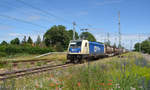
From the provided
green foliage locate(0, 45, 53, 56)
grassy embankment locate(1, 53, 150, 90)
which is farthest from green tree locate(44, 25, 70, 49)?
grassy embankment locate(1, 53, 150, 90)

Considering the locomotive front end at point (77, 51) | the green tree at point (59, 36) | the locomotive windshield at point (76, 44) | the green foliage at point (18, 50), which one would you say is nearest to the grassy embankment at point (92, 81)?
the locomotive front end at point (77, 51)

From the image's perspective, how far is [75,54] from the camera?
18.6m

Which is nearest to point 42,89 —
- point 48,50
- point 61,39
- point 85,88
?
point 85,88

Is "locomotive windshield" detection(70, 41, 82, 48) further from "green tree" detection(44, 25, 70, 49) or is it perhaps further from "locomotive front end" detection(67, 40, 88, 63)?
"green tree" detection(44, 25, 70, 49)

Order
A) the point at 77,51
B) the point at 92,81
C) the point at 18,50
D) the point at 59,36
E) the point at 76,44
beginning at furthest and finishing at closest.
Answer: the point at 59,36
the point at 18,50
the point at 76,44
the point at 77,51
the point at 92,81

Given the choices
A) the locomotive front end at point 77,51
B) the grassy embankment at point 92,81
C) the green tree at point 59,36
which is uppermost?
the green tree at point 59,36

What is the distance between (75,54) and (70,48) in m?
1.12

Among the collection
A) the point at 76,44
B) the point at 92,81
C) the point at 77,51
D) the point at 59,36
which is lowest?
the point at 92,81

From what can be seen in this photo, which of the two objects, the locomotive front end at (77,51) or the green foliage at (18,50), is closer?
the locomotive front end at (77,51)

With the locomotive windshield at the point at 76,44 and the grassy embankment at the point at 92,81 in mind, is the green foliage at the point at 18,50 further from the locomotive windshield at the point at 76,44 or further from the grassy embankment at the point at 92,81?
the grassy embankment at the point at 92,81

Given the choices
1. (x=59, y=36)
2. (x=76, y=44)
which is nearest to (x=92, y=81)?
(x=76, y=44)

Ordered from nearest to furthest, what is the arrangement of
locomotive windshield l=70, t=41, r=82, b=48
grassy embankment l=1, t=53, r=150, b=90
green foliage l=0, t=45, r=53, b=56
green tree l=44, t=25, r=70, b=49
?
grassy embankment l=1, t=53, r=150, b=90 < locomotive windshield l=70, t=41, r=82, b=48 < green foliage l=0, t=45, r=53, b=56 < green tree l=44, t=25, r=70, b=49

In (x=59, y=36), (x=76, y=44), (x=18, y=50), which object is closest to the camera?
(x=76, y=44)

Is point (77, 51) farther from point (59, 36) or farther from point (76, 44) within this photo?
point (59, 36)
